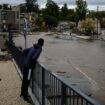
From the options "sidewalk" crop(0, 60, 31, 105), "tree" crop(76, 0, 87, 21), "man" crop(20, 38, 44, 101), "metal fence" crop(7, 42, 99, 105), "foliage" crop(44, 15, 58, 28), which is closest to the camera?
"metal fence" crop(7, 42, 99, 105)

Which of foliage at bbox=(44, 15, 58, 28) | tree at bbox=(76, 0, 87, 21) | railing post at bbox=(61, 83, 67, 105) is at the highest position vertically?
railing post at bbox=(61, 83, 67, 105)

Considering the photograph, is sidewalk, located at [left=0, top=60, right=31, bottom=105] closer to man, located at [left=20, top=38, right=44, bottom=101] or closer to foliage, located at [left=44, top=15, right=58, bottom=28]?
man, located at [left=20, top=38, right=44, bottom=101]

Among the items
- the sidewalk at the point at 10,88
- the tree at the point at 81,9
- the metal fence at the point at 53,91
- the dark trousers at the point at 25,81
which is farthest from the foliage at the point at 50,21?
the dark trousers at the point at 25,81

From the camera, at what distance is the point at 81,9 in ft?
583

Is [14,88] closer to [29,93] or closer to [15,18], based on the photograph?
[29,93]

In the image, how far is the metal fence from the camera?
6.74 m

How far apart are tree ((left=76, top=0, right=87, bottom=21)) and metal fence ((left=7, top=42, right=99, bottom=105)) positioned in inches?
6456

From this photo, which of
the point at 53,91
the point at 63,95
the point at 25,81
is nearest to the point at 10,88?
the point at 25,81

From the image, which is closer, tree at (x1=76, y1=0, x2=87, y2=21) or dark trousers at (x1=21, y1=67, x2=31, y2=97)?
dark trousers at (x1=21, y1=67, x2=31, y2=97)

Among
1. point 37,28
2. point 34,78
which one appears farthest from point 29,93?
point 37,28

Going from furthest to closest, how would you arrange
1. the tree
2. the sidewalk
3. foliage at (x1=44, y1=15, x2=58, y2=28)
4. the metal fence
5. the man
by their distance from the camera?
1. foliage at (x1=44, y1=15, x2=58, y2=28)
2. the tree
3. the sidewalk
4. the man
5. the metal fence

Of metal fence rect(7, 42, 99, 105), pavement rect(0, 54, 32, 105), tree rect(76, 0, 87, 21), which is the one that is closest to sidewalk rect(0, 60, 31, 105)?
pavement rect(0, 54, 32, 105)

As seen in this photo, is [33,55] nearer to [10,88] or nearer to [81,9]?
[10,88]

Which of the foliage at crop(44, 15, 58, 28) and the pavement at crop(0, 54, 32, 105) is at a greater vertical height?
the pavement at crop(0, 54, 32, 105)
